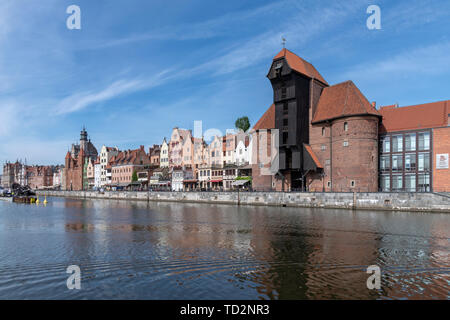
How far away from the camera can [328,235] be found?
23281 mm

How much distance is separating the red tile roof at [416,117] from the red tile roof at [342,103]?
284cm

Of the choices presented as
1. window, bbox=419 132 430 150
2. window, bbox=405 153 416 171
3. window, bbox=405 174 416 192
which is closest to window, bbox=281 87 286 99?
window, bbox=405 153 416 171

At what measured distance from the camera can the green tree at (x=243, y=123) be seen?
87.3 metres

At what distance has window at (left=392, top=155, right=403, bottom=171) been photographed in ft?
159

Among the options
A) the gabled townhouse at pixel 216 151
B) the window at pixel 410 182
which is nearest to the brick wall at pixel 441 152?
the window at pixel 410 182

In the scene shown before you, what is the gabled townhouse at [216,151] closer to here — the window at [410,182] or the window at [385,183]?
the window at [385,183]

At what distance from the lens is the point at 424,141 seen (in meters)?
46.3

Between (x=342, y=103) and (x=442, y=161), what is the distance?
1566cm

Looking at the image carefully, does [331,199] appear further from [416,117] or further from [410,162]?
[416,117]

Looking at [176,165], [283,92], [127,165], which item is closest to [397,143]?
[283,92]

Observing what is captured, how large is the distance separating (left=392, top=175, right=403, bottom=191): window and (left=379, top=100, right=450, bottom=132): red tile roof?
691cm

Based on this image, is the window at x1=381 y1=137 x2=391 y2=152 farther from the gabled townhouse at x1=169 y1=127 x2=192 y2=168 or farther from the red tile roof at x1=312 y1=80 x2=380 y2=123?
the gabled townhouse at x1=169 y1=127 x2=192 y2=168
